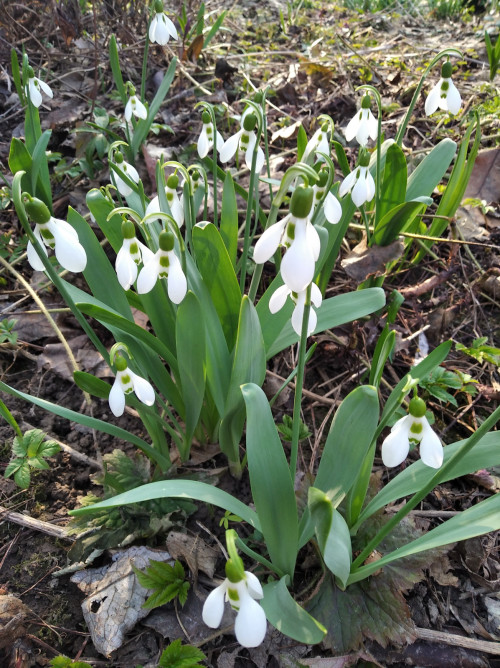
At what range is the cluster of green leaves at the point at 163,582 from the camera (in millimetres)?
1237

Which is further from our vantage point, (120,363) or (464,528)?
(120,363)

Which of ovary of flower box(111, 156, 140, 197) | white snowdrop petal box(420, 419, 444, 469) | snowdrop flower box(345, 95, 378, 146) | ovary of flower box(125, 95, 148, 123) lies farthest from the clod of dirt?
ovary of flower box(125, 95, 148, 123)

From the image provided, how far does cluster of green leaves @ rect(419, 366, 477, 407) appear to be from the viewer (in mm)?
1677

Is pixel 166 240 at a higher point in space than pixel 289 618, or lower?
higher

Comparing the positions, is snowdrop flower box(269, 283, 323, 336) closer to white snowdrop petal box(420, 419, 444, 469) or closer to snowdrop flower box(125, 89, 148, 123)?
white snowdrop petal box(420, 419, 444, 469)

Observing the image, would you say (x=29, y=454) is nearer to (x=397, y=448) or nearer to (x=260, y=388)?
(x=260, y=388)

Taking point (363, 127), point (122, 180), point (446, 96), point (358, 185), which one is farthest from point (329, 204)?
point (446, 96)

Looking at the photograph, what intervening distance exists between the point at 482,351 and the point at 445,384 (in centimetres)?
23

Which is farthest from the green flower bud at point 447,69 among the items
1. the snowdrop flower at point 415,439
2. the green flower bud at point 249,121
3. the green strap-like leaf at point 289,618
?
the green strap-like leaf at point 289,618

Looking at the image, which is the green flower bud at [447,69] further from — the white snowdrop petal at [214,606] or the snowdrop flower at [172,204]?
the white snowdrop petal at [214,606]

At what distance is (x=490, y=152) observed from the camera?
8.25 ft

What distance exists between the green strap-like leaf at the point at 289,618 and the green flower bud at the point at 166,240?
0.76 metres

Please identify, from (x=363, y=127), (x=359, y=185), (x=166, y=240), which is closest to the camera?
(x=166, y=240)

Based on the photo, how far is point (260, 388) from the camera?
1.16 meters
